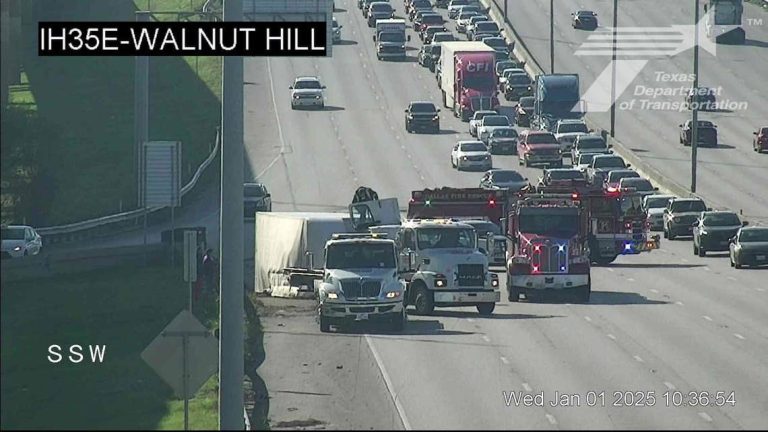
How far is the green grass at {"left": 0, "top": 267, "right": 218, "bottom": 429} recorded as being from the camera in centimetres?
2705

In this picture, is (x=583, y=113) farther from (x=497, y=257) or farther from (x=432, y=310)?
(x=432, y=310)

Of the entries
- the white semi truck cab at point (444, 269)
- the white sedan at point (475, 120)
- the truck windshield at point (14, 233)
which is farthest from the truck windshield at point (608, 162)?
the white semi truck cab at point (444, 269)

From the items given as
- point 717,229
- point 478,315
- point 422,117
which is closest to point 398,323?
point 478,315

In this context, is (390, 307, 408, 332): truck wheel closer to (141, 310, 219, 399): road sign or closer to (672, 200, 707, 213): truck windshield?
(141, 310, 219, 399): road sign

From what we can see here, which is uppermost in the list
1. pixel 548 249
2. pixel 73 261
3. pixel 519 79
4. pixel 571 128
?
pixel 519 79

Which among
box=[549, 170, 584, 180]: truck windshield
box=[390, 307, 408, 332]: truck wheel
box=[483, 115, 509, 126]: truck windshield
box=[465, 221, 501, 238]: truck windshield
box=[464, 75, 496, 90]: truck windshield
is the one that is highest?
box=[464, 75, 496, 90]: truck windshield

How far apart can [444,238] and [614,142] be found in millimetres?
48285

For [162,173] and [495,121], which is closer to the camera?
[162,173]

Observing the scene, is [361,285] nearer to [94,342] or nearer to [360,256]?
[360,256]

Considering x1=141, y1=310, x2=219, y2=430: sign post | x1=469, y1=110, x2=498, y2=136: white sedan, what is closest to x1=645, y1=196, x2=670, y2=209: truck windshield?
x1=469, y1=110, x2=498, y2=136: white sedan

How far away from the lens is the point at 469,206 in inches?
2222

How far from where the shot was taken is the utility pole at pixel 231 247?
22.3m

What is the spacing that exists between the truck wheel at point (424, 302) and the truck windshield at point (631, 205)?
1374 cm

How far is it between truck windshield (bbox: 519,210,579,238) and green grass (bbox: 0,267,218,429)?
898 centimetres
